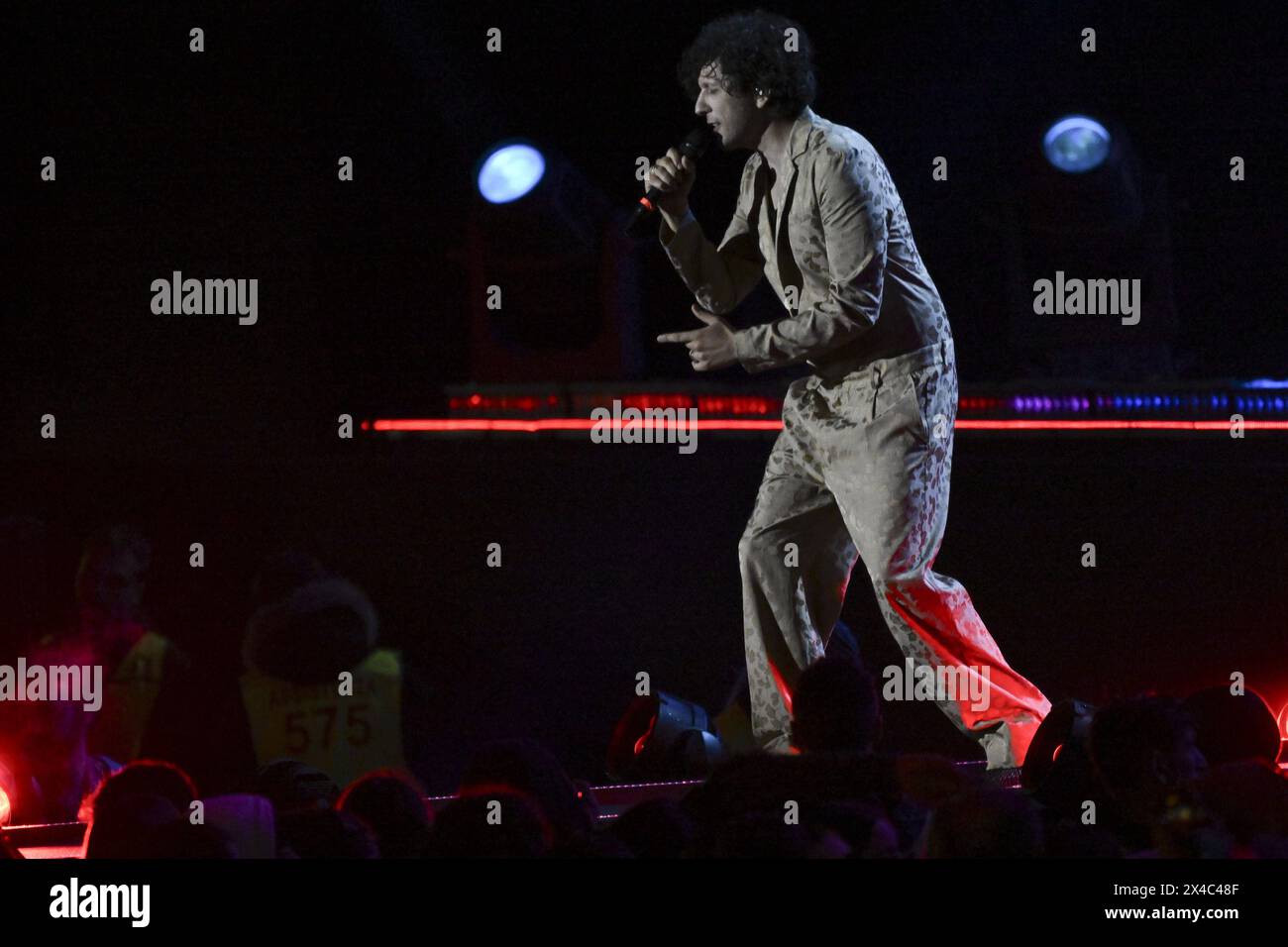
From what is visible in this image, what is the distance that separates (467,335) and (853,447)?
243 centimetres

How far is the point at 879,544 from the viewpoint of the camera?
10.5ft

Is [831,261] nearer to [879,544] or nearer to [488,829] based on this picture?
[879,544]

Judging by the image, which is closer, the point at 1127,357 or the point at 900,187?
the point at 1127,357

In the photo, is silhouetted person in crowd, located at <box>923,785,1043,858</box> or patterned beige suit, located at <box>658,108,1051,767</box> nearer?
silhouetted person in crowd, located at <box>923,785,1043,858</box>

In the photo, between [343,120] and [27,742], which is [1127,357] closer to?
[343,120]

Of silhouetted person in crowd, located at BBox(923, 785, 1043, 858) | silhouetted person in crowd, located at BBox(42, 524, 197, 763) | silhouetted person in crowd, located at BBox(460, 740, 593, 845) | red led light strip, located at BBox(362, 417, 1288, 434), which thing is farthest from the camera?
red led light strip, located at BBox(362, 417, 1288, 434)

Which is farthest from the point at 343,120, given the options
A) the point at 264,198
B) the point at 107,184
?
the point at 107,184

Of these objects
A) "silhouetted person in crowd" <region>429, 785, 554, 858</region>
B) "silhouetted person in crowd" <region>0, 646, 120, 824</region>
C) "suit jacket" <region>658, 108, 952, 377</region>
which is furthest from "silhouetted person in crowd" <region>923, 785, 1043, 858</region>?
"silhouetted person in crowd" <region>0, 646, 120, 824</region>

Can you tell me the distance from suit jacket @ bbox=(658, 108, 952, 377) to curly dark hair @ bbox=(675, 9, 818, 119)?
6cm

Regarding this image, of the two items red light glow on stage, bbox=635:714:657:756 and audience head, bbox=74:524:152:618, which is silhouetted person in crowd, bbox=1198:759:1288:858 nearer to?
red light glow on stage, bbox=635:714:657:756

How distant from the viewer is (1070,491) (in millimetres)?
4715

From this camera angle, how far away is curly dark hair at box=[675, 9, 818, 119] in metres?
3.28

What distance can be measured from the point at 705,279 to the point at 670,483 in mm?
1327

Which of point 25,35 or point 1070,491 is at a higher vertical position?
point 25,35
